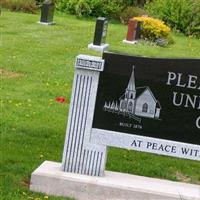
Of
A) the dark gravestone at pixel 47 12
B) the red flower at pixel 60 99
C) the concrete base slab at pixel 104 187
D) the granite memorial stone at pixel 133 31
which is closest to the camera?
the concrete base slab at pixel 104 187

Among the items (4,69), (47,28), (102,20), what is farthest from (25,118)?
(47,28)

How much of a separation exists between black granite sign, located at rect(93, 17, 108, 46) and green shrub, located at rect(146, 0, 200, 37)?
23.1 feet

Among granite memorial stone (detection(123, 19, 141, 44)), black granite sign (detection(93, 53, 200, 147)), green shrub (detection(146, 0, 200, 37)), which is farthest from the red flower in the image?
green shrub (detection(146, 0, 200, 37))

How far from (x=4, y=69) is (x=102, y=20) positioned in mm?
4588

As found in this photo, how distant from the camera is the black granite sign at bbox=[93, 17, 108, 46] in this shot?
1763 centimetres

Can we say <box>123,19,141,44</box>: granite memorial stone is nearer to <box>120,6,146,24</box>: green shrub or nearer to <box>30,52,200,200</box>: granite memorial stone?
<box>120,6,146,24</box>: green shrub

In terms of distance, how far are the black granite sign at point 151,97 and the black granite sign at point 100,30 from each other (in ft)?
37.6

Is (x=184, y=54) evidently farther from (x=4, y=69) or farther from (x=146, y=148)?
(x=146, y=148)

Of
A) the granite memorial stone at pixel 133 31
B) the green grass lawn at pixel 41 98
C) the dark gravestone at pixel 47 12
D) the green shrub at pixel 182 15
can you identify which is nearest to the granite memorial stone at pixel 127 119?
the green grass lawn at pixel 41 98

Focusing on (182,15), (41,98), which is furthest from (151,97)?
(182,15)

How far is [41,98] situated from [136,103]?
5221 mm

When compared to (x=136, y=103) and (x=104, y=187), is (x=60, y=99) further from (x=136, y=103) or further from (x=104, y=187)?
(x=104, y=187)

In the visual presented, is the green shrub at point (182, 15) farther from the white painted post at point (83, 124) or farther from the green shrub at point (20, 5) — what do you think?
the white painted post at point (83, 124)

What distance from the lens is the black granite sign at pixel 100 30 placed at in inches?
694
